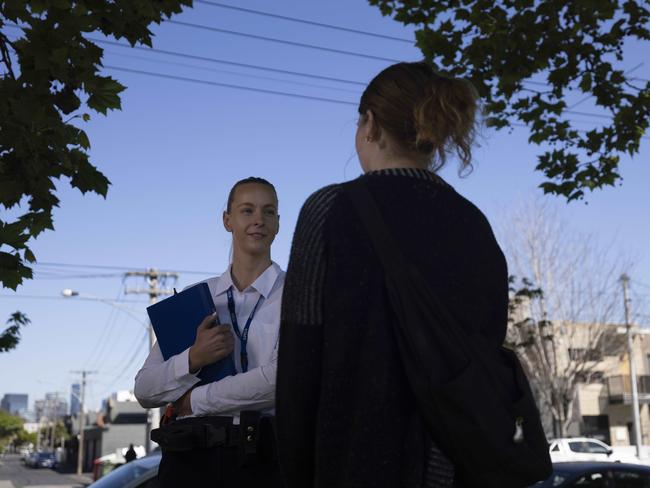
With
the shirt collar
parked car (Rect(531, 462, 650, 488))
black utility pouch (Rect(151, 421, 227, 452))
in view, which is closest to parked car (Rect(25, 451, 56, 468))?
parked car (Rect(531, 462, 650, 488))

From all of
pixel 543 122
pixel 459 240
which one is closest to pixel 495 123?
pixel 543 122

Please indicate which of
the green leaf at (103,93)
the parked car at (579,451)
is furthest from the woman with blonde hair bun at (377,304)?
the parked car at (579,451)

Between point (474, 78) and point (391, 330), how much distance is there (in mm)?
7311

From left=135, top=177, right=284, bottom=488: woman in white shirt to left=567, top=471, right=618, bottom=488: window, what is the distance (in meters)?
5.82

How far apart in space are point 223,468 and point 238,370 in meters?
0.33

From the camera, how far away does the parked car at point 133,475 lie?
655 centimetres

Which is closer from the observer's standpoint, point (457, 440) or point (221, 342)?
point (457, 440)

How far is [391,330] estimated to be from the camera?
5.69 ft

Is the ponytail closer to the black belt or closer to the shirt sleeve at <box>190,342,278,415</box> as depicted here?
the shirt sleeve at <box>190,342,278,415</box>

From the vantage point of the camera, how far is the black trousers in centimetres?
265

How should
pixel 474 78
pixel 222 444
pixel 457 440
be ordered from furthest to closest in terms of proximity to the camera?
1. pixel 474 78
2. pixel 222 444
3. pixel 457 440

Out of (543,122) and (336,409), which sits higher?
(543,122)

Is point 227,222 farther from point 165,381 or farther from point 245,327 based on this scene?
point 165,381

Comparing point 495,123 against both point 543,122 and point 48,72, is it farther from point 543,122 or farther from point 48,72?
point 48,72
